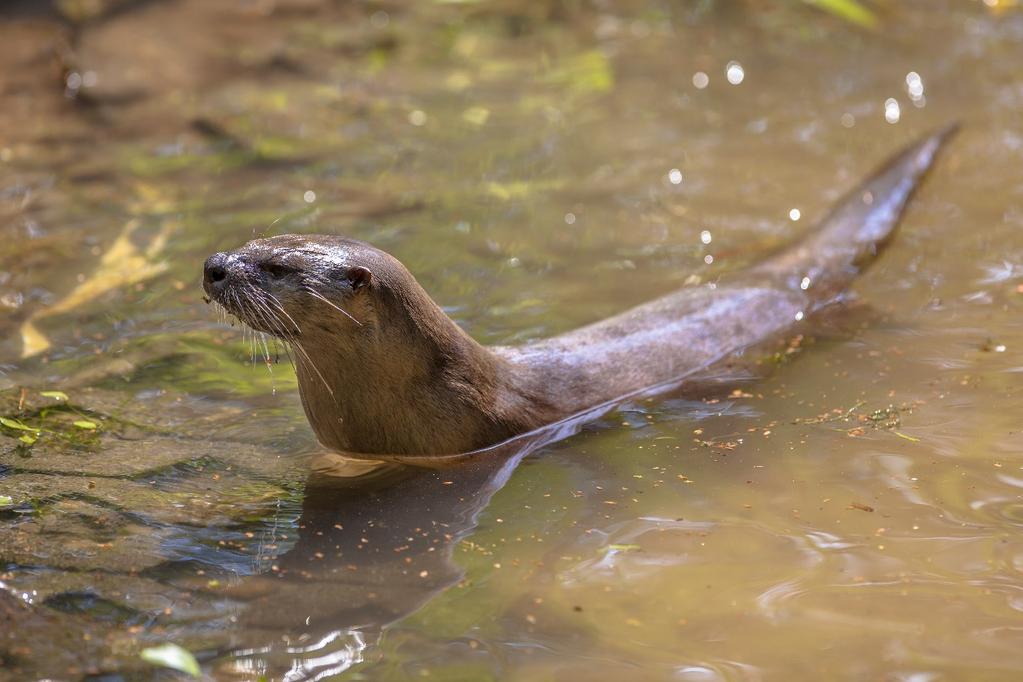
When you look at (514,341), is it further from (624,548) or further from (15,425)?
(15,425)

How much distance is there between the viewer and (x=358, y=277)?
11.8 ft

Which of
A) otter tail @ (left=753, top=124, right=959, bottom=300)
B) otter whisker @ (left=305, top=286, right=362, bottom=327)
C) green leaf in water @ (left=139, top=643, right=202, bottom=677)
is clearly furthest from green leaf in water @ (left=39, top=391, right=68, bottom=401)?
otter tail @ (left=753, top=124, right=959, bottom=300)

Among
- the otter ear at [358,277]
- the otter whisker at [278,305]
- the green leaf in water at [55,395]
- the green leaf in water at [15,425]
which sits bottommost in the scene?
the green leaf in water at [15,425]

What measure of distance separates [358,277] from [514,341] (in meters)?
1.04

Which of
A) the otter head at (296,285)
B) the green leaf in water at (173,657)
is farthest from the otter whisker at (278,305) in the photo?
the green leaf in water at (173,657)

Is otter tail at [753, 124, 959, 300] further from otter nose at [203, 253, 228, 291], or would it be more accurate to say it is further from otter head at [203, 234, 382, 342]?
otter nose at [203, 253, 228, 291]

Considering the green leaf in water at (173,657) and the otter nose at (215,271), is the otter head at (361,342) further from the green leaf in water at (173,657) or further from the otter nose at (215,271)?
the green leaf in water at (173,657)

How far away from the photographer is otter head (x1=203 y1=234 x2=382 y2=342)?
139 inches

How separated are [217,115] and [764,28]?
3.38 meters

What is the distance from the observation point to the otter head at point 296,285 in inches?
139

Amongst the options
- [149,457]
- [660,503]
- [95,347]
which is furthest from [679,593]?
[95,347]

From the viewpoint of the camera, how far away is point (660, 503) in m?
3.26

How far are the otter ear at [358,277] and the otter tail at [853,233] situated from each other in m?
1.88

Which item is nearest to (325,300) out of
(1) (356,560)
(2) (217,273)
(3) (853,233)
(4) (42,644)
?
(2) (217,273)
